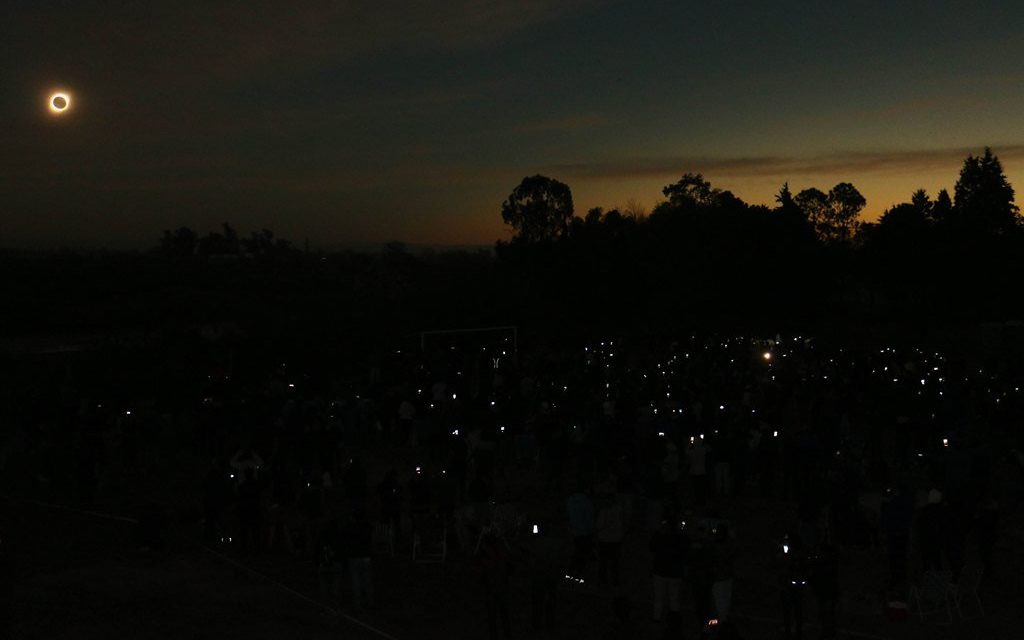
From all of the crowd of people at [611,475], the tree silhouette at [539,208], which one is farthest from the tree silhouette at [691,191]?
the crowd of people at [611,475]

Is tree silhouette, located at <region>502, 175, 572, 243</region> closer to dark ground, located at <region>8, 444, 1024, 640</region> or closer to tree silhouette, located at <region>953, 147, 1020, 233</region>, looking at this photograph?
tree silhouette, located at <region>953, 147, 1020, 233</region>

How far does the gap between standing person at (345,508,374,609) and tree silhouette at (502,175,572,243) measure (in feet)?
171

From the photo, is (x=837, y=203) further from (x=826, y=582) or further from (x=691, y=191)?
(x=826, y=582)

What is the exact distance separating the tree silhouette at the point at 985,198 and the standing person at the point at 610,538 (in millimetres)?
40406

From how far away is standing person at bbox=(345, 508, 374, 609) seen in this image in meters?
9.96

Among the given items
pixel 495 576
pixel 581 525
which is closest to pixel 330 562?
pixel 495 576

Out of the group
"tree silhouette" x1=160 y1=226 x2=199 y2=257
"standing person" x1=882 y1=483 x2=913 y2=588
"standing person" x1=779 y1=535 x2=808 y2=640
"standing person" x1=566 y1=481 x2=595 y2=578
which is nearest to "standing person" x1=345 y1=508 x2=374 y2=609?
"standing person" x1=566 y1=481 x2=595 y2=578

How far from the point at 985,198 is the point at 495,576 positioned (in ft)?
172

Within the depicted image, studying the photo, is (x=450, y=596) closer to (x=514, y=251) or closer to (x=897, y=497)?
(x=897, y=497)

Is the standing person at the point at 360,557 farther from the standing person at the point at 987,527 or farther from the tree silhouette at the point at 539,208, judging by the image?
the tree silhouette at the point at 539,208

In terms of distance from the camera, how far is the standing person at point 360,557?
9.96 meters

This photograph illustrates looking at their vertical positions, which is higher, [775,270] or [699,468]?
[775,270]

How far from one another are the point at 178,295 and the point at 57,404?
53346 millimetres

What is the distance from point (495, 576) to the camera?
9.09 m
